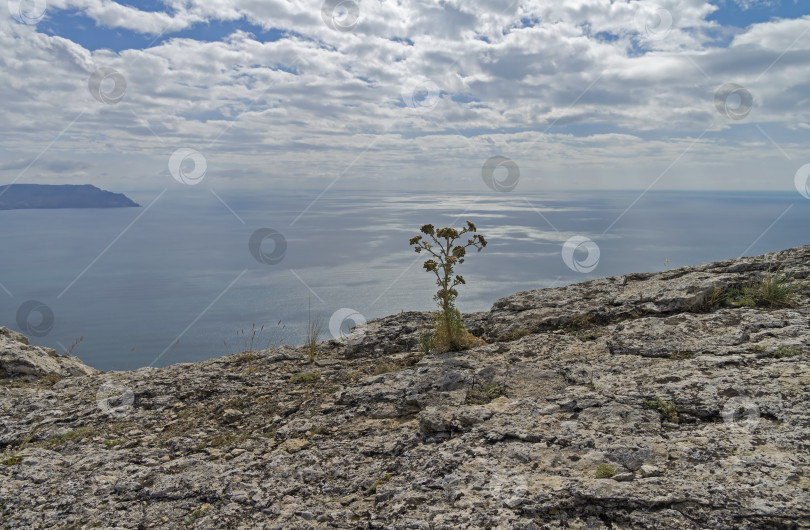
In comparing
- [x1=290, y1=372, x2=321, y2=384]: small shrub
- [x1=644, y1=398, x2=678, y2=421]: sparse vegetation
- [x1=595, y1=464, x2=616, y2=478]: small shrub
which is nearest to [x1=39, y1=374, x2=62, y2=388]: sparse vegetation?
[x1=290, y1=372, x2=321, y2=384]: small shrub

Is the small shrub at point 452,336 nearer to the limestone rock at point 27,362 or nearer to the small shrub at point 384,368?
the small shrub at point 384,368

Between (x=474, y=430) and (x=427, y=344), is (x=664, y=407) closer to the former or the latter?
(x=474, y=430)

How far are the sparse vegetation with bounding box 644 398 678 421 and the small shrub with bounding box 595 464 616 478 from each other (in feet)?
4.11

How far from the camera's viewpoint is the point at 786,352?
5375mm

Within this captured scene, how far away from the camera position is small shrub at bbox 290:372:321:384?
7344 mm

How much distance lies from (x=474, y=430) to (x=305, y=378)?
372 centimetres

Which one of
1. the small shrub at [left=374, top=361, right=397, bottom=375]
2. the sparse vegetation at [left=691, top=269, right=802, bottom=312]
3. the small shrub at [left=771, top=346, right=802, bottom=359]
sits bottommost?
the small shrub at [left=374, top=361, right=397, bottom=375]

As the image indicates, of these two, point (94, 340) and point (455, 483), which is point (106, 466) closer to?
point (455, 483)

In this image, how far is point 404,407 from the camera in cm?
573

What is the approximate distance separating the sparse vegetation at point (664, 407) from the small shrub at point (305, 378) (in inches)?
200

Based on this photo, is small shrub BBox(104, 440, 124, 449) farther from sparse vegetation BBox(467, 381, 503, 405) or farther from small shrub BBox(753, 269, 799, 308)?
small shrub BBox(753, 269, 799, 308)

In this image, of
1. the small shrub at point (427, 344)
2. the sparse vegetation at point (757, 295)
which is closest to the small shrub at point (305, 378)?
the small shrub at point (427, 344)

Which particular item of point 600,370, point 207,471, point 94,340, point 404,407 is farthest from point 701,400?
→ point 94,340

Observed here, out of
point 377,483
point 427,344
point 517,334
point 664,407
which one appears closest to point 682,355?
point 664,407
